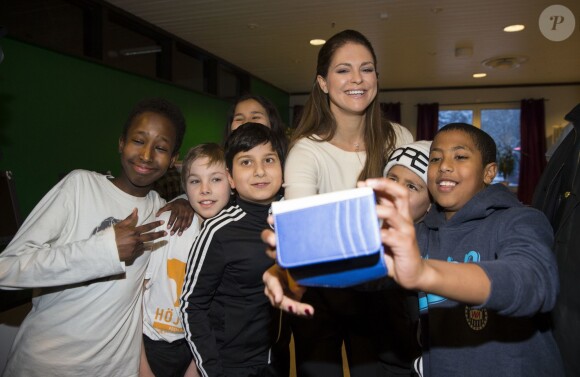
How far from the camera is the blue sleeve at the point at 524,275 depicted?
737mm

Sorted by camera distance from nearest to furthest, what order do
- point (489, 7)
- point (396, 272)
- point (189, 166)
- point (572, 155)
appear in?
point (396, 272) → point (572, 155) → point (189, 166) → point (489, 7)

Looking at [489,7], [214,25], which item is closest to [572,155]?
[489,7]

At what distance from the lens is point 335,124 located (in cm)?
170

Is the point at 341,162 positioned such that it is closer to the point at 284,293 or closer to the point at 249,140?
the point at 249,140

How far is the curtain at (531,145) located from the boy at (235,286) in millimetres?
9075

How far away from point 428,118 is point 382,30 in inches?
185

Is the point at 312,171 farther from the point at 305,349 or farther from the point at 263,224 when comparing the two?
the point at 305,349

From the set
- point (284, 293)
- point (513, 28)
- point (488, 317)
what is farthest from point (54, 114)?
point (513, 28)

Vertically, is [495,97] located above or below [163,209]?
above

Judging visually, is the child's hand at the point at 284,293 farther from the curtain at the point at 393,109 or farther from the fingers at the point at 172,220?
the curtain at the point at 393,109

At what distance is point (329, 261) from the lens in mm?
618

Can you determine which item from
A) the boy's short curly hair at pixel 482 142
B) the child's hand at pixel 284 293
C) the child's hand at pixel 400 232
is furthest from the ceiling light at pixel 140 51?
the child's hand at pixel 400 232

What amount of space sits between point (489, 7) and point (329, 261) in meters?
4.87

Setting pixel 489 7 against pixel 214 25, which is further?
pixel 214 25
